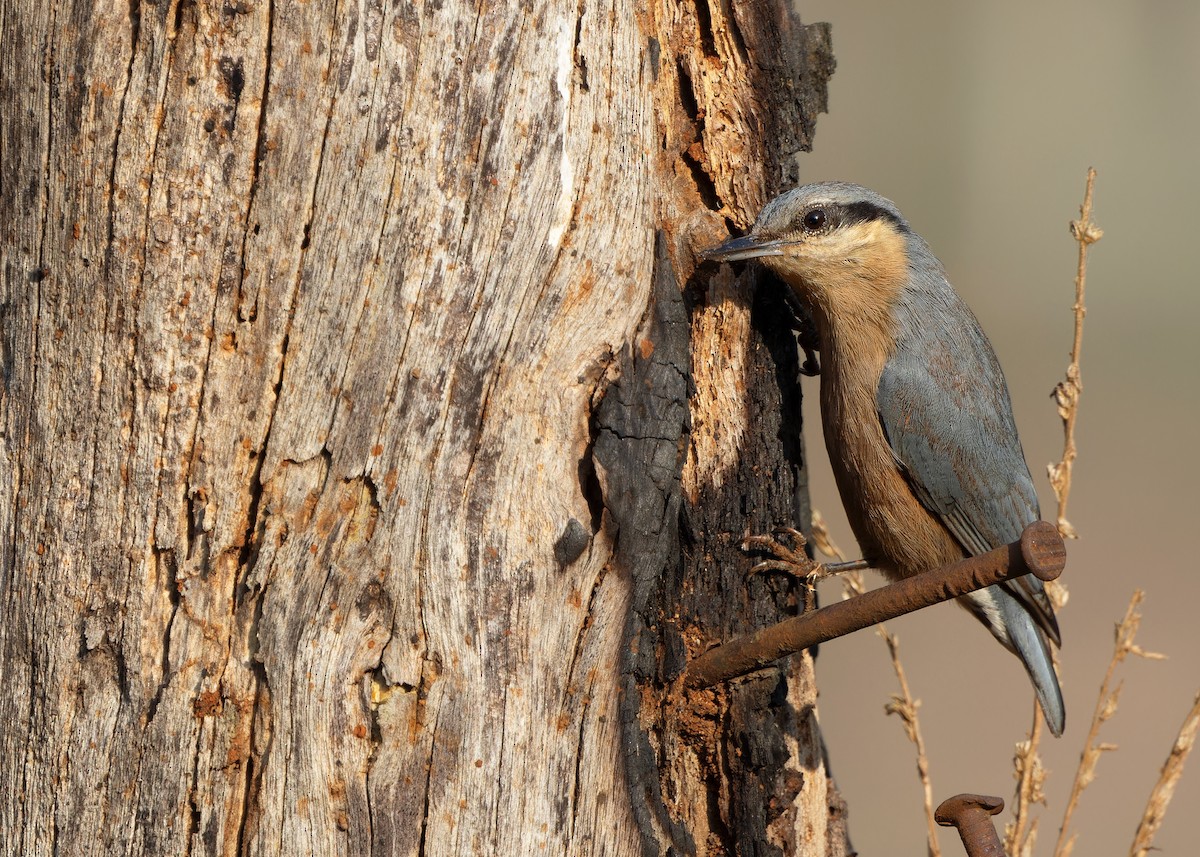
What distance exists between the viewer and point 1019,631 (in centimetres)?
331

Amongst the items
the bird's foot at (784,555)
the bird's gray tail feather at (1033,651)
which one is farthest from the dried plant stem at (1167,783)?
the bird's foot at (784,555)

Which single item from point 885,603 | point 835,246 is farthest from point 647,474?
point 835,246

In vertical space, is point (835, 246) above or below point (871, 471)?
above

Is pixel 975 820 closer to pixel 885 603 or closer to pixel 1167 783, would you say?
pixel 885 603

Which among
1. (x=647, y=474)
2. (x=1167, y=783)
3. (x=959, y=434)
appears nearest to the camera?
(x=647, y=474)

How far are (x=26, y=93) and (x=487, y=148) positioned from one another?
0.78m

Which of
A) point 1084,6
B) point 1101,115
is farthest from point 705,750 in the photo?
point 1084,6

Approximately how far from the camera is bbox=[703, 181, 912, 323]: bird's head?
2.56m

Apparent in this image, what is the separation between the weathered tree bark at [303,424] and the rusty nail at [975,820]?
0.63m

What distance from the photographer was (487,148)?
6.56 ft

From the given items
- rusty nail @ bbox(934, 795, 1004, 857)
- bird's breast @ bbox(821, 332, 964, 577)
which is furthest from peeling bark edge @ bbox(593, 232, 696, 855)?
bird's breast @ bbox(821, 332, 964, 577)

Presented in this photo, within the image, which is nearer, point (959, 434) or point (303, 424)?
point (303, 424)

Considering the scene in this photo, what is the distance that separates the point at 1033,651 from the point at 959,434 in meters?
0.64

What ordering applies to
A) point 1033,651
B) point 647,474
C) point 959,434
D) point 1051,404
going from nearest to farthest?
point 647,474 < point 959,434 < point 1033,651 < point 1051,404
